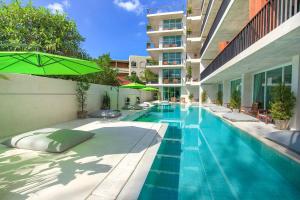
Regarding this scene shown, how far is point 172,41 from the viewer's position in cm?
3384

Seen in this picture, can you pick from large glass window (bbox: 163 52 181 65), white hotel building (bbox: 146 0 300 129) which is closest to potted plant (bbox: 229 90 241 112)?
white hotel building (bbox: 146 0 300 129)

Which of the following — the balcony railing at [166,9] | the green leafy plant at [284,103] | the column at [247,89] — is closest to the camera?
the green leafy plant at [284,103]

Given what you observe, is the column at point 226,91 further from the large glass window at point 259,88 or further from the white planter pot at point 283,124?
the white planter pot at point 283,124

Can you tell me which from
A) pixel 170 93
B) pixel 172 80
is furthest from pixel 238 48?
pixel 170 93

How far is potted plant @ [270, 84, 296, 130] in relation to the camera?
7.92 metres

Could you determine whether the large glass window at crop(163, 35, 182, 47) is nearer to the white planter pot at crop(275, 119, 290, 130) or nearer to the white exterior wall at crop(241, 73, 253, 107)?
the white exterior wall at crop(241, 73, 253, 107)

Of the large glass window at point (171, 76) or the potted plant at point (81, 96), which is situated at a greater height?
the large glass window at point (171, 76)

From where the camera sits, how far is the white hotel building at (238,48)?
571 cm

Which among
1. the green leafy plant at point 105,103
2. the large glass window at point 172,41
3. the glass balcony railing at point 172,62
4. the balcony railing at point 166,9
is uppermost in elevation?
the balcony railing at point 166,9

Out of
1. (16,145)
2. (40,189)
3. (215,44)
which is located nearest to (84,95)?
(16,145)

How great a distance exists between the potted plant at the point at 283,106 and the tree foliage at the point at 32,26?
1115cm

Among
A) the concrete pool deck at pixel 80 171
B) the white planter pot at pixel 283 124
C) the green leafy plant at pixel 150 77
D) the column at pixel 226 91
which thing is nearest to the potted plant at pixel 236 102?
the column at pixel 226 91

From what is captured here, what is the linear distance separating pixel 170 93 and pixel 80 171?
104ft

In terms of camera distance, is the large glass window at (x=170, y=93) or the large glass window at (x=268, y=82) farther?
the large glass window at (x=170, y=93)
